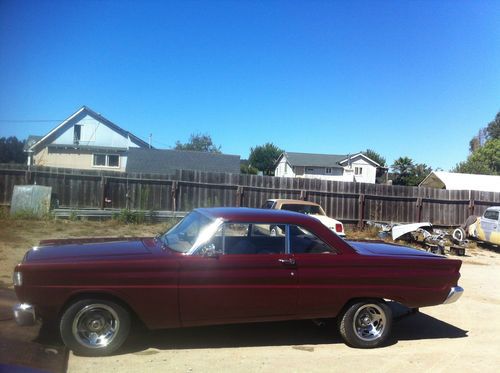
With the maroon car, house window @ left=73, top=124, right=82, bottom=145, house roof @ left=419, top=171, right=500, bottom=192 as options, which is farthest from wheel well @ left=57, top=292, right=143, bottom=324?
house roof @ left=419, top=171, right=500, bottom=192

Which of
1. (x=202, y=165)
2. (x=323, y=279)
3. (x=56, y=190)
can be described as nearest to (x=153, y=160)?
(x=202, y=165)

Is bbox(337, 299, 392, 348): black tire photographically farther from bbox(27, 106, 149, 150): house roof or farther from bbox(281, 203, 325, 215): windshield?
bbox(27, 106, 149, 150): house roof

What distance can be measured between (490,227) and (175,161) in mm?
26812

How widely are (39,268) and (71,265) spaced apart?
30 centimetres

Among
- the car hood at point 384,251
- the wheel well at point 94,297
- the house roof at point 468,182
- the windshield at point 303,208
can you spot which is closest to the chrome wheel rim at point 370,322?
the car hood at point 384,251

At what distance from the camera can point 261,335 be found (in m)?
5.80

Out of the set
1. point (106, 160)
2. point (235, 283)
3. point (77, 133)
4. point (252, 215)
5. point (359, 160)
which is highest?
point (359, 160)

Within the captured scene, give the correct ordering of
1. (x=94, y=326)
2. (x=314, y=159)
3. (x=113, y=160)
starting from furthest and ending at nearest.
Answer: (x=314, y=159), (x=113, y=160), (x=94, y=326)

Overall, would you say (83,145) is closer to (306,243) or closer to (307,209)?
(307,209)

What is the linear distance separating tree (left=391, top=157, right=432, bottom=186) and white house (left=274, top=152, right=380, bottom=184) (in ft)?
10.6

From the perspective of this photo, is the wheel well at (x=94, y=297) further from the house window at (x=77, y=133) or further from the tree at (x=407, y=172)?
the tree at (x=407, y=172)

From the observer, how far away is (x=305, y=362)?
497 centimetres

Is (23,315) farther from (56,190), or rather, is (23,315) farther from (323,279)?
(56,190)

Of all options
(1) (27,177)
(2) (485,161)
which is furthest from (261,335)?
(2) (485,161)
